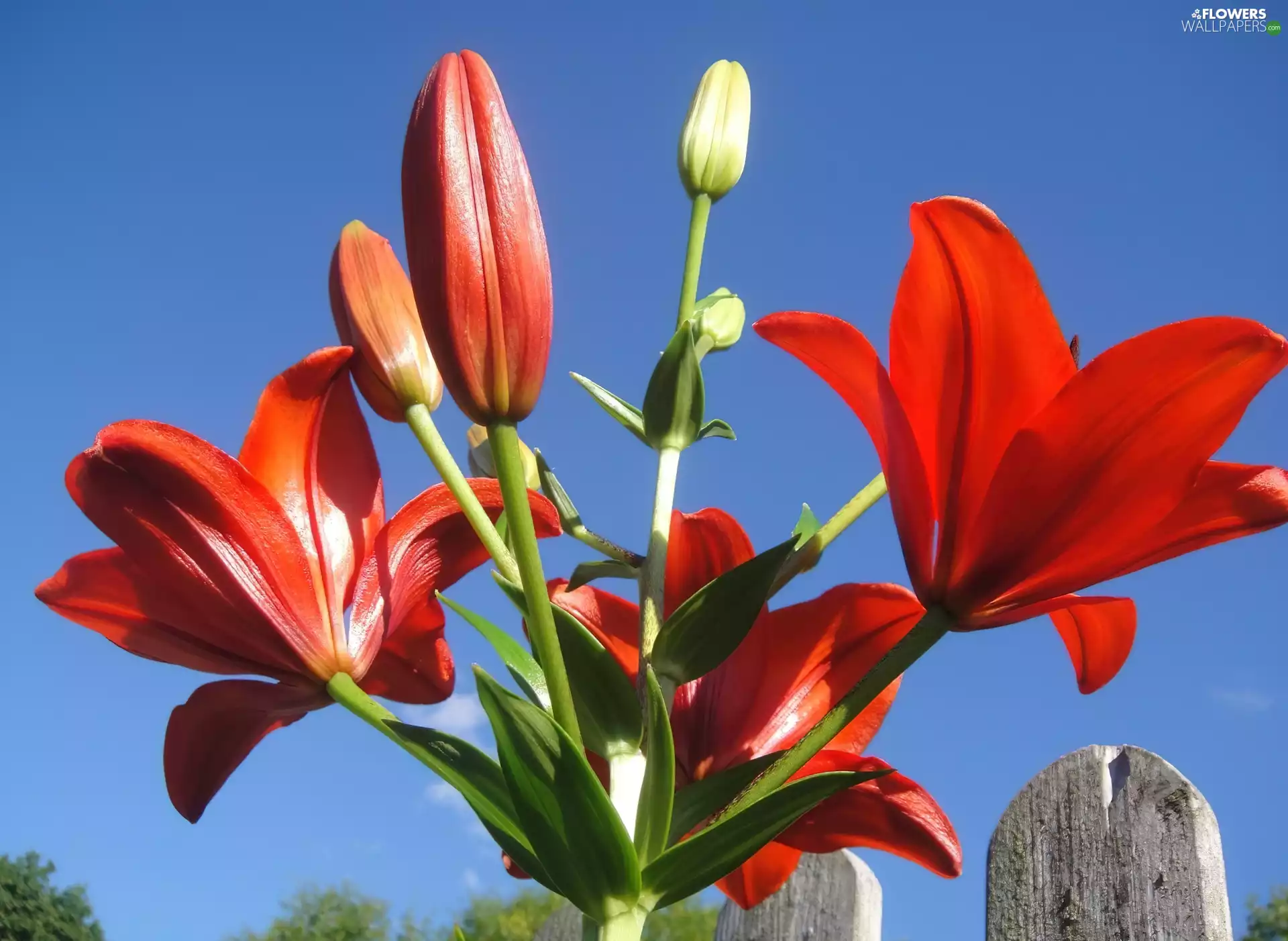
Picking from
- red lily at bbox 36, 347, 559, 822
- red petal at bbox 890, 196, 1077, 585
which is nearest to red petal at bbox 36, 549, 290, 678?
red lily at bbox 36, 347, 559, 822

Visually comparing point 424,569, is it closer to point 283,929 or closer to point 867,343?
point 867,343

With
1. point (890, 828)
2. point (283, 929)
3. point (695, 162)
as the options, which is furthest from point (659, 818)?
point (283, 929)

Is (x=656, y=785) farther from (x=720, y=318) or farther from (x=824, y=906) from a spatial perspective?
(x=824, y=906)

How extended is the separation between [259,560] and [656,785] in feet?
1.05

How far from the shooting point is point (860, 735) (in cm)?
96

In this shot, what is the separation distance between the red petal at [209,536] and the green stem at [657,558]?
0.23 m

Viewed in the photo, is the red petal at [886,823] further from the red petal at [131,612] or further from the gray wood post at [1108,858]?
the gray wood post at [1108,858]

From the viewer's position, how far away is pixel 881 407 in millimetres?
780

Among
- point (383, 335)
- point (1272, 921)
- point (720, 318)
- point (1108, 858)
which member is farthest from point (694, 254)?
point (1272, 921)

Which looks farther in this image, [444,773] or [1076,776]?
[1076,776]

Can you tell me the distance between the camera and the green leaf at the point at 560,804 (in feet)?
2.28

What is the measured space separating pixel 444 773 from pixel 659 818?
146 mm

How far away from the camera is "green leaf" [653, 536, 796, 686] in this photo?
30.8 inches

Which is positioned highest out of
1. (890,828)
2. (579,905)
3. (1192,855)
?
(1192,855)
